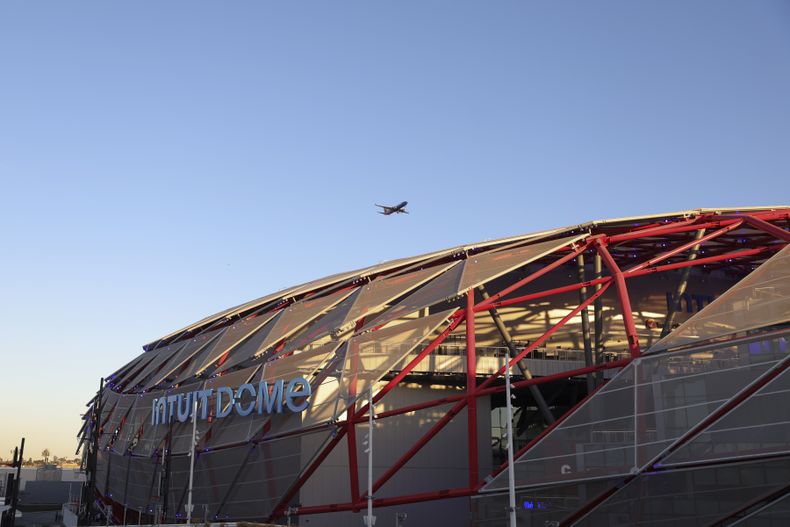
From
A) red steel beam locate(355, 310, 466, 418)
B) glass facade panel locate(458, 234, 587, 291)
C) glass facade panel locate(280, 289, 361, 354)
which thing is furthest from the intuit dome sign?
glass facade panel locate(458, 234, 587, 291)

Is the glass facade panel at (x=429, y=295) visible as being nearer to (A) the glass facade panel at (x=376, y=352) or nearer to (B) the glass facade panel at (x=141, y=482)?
(A) the glass facade panel at (x=376, y=352)

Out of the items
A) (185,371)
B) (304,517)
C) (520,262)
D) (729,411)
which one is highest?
(520,262)

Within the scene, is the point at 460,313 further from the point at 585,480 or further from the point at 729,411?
the point at 729,411

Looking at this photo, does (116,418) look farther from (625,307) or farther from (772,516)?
(772,516)

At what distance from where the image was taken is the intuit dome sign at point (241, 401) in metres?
41.9

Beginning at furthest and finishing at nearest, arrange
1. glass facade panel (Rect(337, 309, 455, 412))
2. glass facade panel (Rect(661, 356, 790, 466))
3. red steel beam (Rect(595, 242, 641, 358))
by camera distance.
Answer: glass facade panel (Rect(337, 309, 455, 412)), red steel beam (Rect(595, 242, 641, 358)), glass facade panel (Rect(661, 356, 790, 466))

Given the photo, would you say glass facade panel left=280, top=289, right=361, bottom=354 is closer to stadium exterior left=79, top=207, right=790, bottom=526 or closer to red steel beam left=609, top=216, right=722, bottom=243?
stadium exterior left=79, top=207, right=790, bottom=526

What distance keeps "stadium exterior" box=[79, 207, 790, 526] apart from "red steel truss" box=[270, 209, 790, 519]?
134mm

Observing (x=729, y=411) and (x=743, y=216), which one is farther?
(x=743, y=216)

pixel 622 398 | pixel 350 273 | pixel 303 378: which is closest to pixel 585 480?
pixel 622 398

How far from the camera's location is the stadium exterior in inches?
1200

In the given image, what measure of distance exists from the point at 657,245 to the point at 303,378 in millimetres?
22509

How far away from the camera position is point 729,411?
1161 inches

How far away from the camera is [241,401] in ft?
149
